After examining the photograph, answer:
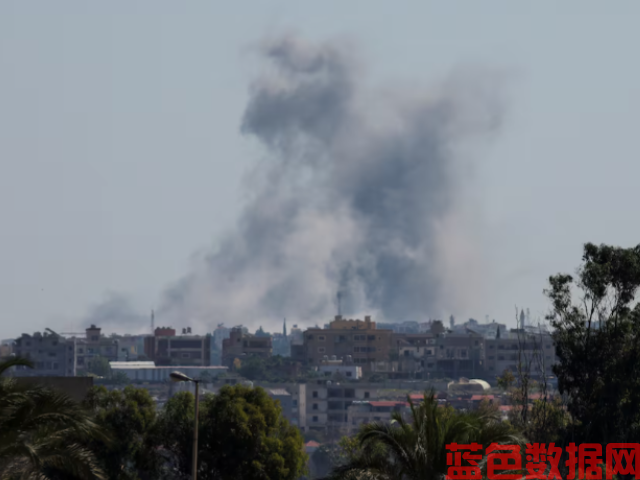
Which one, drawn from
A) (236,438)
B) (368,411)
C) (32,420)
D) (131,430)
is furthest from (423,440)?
(368,411)

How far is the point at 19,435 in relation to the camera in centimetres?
2702

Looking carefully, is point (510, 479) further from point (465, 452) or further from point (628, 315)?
point (628, 315)

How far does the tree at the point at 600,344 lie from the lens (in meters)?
44.2

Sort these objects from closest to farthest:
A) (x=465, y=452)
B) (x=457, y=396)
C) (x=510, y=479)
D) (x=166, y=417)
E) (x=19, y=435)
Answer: (x=510, y=479) < (x=19, y=435) < (x=465, y=452) < (x=166, y=417) < (x=457, y=396)

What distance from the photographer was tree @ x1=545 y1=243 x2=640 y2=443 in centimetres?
4425

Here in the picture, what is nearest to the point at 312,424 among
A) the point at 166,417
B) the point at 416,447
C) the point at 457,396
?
the point at 457,396

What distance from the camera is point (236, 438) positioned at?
45094 mm

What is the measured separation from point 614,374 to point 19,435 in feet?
80.9

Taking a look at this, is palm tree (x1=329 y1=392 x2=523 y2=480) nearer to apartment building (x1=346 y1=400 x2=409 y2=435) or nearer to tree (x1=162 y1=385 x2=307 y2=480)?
tree (x1=162 y1=385 x2=307 y2=480)

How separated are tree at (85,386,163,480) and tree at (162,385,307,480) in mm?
638

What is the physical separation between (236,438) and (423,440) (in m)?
16.8

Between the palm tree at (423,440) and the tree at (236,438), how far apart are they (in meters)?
15.4

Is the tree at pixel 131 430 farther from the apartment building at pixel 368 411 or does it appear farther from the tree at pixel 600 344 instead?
the apartment building at pixel 368 411

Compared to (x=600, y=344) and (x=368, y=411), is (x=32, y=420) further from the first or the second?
(x=368, y=411)
